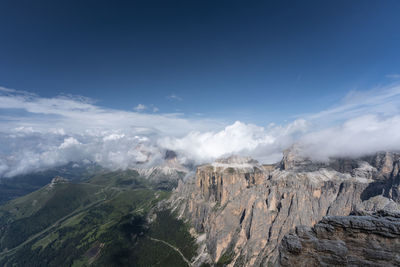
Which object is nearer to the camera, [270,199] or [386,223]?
[386,223]

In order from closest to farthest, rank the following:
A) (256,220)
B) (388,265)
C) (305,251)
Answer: (388,265) < (305,251) < (256,220)

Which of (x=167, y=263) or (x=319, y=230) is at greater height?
(x=319, y=230)

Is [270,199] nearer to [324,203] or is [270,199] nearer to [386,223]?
[324,203]

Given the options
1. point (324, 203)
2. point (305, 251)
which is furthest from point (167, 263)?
point (305, 251)

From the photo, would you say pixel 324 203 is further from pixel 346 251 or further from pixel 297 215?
pixel 346 251

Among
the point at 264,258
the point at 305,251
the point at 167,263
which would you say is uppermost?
the point at 305,251

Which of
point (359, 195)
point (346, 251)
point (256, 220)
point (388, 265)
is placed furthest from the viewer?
point (359, 195)
